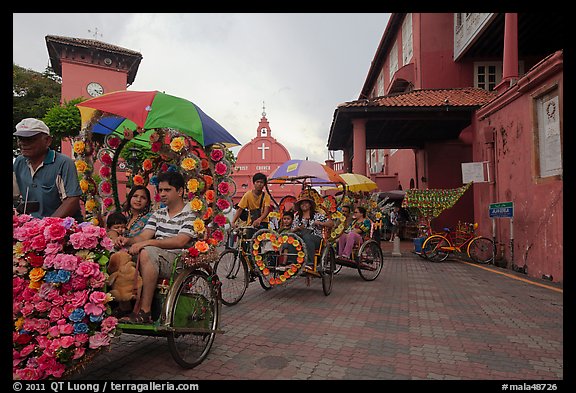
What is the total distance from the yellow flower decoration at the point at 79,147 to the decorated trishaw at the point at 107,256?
11mm

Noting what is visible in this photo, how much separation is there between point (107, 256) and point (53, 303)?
0.46m

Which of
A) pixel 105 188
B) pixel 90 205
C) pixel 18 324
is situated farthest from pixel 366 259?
pixel 18 324

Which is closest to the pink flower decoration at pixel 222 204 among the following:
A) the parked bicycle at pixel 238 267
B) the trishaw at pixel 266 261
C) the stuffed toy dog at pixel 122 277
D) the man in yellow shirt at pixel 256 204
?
the stuffed toy dog at pixel 122 277

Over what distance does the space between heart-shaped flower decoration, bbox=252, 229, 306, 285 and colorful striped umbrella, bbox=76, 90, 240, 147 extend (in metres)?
2.26

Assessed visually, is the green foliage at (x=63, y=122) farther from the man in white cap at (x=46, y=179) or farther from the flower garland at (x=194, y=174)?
the man in white cap at (x=46, y=179)

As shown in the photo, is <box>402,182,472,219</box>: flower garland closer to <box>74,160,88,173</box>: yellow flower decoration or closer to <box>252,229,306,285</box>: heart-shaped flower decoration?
<box>252,229,306,285</box>: heart-shaped flower decoration

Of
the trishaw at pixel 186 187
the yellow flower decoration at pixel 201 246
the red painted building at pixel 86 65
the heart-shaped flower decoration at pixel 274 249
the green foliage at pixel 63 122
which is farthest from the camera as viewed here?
the red painted building at pixel 86 65

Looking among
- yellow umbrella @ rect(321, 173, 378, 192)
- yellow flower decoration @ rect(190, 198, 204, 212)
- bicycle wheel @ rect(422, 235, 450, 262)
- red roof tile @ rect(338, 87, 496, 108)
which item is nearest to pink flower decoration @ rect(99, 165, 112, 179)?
yellow flower decoration @ rect(190, 198, 204, 212)

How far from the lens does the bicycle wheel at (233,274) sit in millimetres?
6254

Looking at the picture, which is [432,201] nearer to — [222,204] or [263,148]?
[222,204]

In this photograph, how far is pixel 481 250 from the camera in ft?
38.0
